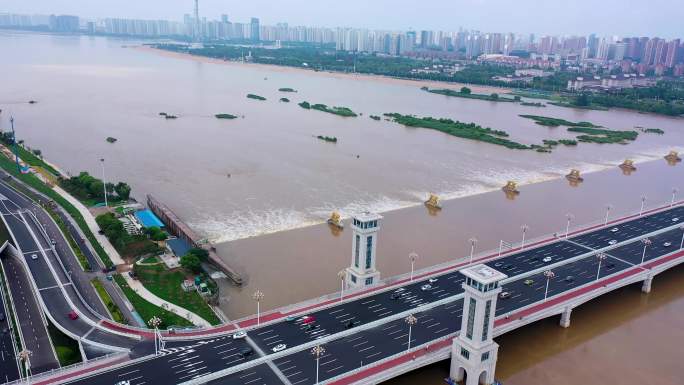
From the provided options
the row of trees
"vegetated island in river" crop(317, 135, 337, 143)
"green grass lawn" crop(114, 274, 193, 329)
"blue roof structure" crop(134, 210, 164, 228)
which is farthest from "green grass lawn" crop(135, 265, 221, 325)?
"vegetated island in river" crop(317, 135, 337, 143)

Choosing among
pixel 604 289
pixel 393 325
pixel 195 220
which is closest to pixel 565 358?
pixel 604 289

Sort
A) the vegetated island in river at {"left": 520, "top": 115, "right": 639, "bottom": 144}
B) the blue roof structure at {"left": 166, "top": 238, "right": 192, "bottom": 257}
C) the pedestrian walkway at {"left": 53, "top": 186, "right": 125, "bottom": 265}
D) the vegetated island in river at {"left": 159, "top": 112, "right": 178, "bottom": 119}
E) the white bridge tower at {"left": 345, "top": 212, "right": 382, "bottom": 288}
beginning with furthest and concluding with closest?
1. the vegetated island in river at {"left": 520, "top": 115, "right": 639, "bottom": 144}
2. the vegetated island in river at {"left": 159, "top": 112, "right": 178, "bottom": 119}
3. the blue roof structure at {"left": 166, "top": 238, "right": 192, "bottom": 257}
4. the pedestrian walkway at {"left": 53, "top": 186, "right": 125, "bottom": 265}
5. the white bridge tower at {"left": 345, "top": 212, "right": 382, "bottom": 288}

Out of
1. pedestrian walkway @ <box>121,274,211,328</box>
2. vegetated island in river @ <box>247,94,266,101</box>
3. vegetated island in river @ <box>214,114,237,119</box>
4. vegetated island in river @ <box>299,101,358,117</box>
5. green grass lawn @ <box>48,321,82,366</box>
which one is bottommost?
green grass lawn @ <box>48,321,82,366</box>

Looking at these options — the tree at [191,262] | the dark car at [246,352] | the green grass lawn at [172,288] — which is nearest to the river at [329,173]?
the green grass lawn at [172,288]

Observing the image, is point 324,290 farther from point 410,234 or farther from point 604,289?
point 604,289

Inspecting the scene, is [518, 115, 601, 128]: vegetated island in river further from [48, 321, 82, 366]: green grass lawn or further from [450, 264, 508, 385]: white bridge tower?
[48, 321, 82, 366]: green grass lawn

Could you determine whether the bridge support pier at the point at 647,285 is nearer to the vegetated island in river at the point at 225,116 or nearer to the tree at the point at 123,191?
the tree at the point at 123,191
